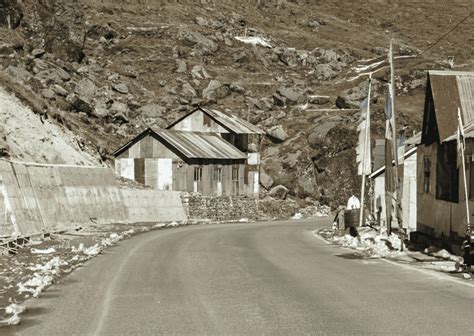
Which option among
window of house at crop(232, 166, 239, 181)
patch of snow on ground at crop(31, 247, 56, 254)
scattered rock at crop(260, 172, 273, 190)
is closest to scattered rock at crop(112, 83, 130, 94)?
scattered rock at crop(260, 172, 273, 190)

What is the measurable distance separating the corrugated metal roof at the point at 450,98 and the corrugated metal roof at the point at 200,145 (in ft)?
118

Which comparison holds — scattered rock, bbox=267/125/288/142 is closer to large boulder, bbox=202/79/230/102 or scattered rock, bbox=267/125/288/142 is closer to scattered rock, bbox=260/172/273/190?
scattered rock, bbox=260/172/273/190

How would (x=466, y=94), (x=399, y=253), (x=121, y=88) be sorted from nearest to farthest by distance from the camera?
(x=399, y=253) < (x=466, y=94) < (x=121, y=88)

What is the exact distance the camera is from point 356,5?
155750 mm

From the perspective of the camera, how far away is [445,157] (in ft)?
82.8

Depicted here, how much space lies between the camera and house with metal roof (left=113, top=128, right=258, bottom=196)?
Result: 205 feet

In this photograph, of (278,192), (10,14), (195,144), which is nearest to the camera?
(195,144)

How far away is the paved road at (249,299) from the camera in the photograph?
10625 millimetres

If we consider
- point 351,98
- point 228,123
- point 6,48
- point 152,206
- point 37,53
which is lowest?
point 152,206

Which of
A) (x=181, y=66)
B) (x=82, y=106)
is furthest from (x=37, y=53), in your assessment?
(x=181, y=66)

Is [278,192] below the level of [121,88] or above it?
below

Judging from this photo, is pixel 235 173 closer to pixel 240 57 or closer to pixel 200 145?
pixel 200 145

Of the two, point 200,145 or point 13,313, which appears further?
point 200,145

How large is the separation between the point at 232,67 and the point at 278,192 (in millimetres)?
37120
